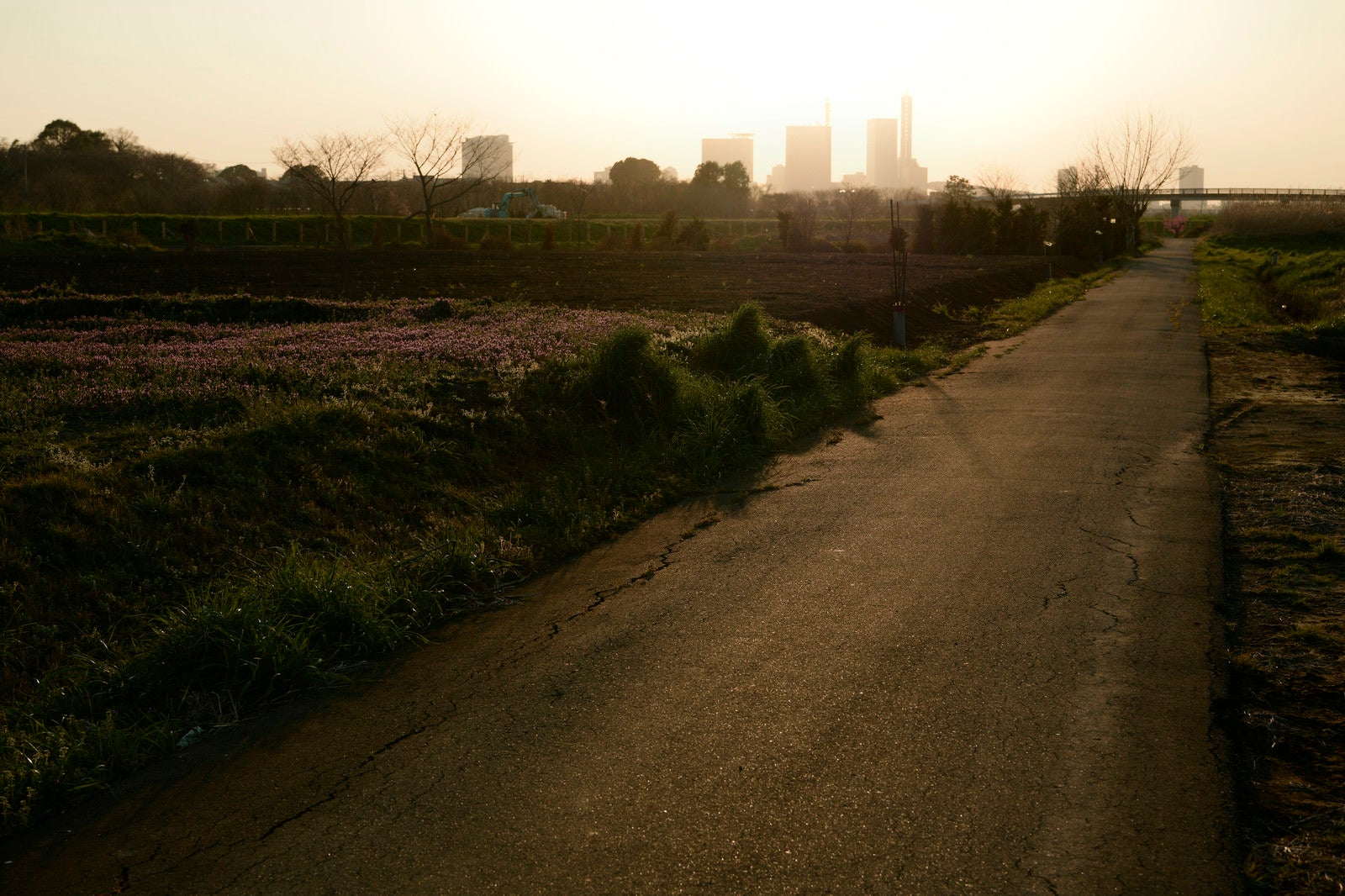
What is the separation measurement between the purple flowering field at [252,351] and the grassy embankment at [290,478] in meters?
0.06

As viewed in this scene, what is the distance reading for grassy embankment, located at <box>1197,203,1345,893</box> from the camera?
3.52 m

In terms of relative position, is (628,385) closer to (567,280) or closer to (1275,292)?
(567,280)

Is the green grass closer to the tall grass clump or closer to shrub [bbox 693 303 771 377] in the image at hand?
shrub [bbox 693 303 771 377]

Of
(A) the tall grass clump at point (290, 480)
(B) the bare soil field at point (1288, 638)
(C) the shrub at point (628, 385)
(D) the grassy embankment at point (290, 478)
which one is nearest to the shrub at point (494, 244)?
(D) the grassy embankment at point (290, 478)

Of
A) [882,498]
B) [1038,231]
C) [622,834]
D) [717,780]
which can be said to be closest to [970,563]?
[882,498]

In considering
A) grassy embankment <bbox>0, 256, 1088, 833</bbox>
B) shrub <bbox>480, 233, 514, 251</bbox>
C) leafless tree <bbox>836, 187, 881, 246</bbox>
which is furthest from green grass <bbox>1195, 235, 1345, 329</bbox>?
leafless tree <bbox>836, 187, 881, 246</bbox>

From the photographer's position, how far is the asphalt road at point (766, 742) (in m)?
3.36

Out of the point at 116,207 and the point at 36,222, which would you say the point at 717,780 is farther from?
the point at 116,207

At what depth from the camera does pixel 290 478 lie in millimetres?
7379

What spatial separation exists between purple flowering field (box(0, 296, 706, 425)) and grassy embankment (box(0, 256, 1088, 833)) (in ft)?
0.19

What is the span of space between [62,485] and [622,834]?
480cm

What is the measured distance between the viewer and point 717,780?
3.85m

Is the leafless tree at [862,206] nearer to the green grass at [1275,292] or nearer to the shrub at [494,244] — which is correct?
the green grass at [1275,292]

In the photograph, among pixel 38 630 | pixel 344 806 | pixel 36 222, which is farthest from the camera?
pixel 36 222
